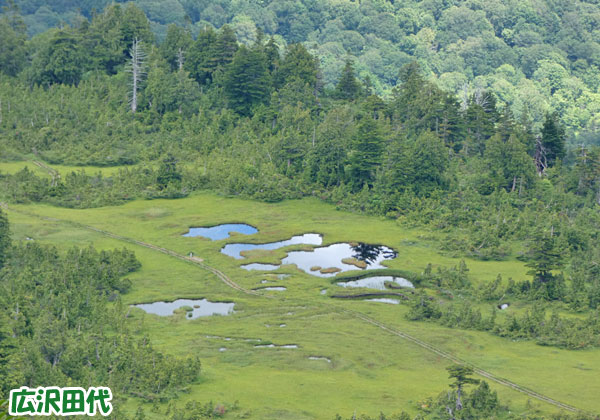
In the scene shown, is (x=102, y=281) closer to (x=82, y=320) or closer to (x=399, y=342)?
(x=82, y=320)

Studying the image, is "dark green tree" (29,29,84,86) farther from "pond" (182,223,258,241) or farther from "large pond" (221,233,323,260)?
"large pond" (221,233,323,260)

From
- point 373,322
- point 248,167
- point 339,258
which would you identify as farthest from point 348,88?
point 373,322

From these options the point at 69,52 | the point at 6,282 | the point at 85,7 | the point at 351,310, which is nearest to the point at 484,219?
the point at 351,310

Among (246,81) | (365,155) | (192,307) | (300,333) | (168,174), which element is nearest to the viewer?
(300,333)

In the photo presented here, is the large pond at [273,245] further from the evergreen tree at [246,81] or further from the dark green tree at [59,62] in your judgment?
the dark green tree at [59,62]

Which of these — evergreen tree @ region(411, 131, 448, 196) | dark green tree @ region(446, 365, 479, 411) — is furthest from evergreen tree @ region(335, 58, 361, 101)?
dark green tree @ region(446, 365, 479, 411)

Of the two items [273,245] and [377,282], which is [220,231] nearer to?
[273,245]

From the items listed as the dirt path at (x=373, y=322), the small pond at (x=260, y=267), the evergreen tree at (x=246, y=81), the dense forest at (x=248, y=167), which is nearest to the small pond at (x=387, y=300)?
the dense forest at (x=248, y=167)
